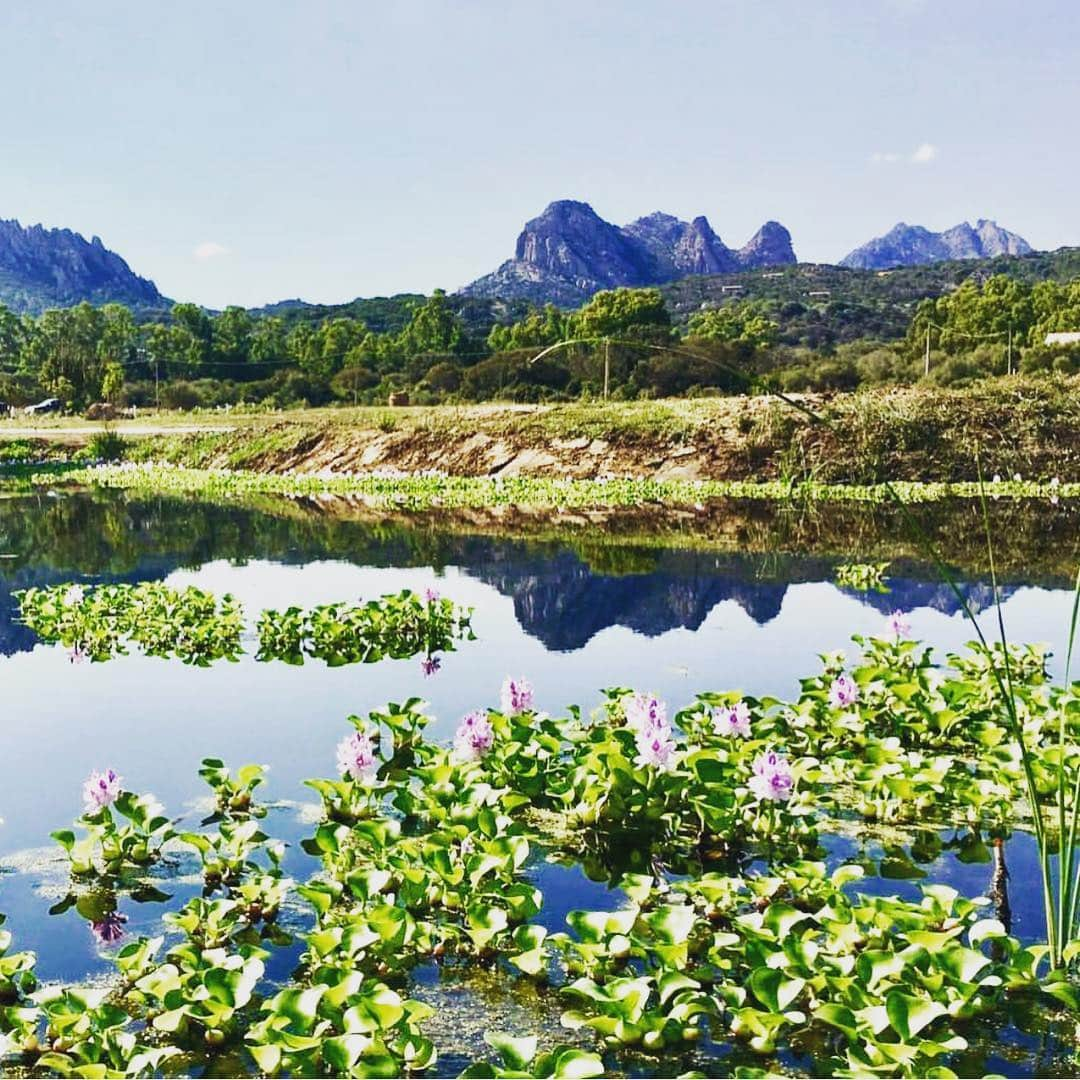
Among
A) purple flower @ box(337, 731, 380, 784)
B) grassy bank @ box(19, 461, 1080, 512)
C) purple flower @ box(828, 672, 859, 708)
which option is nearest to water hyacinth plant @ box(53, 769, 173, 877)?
purple flower @ box(337, 731, 380, 784)

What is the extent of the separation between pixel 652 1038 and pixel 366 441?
83.8 ft

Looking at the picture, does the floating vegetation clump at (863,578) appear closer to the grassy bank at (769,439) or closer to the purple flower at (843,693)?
the purple flower at (843,693)

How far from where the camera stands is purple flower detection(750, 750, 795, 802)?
4.03 m

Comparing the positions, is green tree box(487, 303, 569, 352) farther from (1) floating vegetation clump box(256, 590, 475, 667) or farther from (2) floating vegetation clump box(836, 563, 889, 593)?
(1) floating vegetation clump box(256, 590, 475, 667)

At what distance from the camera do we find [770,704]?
541 centimetres

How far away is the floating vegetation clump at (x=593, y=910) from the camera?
2.74 m

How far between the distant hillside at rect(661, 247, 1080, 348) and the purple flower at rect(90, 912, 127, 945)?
6289 cm

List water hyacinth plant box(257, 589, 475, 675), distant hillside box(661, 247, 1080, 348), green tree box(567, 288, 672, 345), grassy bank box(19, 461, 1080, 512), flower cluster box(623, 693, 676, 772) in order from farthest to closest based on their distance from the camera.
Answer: distant hillside box(661, 247, 1080, 348) < green tree box(567, 288, 672, 345) < grassy bank box(19, 461, 1080, 512) < water hyacinth plant box(257, 589, 475, 675) < flower cluster box(623, 693, 676, 772)

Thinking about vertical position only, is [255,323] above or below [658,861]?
above

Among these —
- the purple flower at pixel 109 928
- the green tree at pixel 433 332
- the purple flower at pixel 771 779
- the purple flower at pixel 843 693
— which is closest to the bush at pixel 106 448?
the purple flower at pixel 843 693

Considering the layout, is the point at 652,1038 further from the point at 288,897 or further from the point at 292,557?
the point at 292,557

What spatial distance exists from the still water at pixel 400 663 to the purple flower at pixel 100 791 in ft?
0.78

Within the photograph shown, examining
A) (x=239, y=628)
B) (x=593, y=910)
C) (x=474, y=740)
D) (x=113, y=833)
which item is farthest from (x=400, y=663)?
(x=593, y=910)

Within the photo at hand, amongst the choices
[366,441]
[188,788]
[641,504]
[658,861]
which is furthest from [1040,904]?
[366,441]
